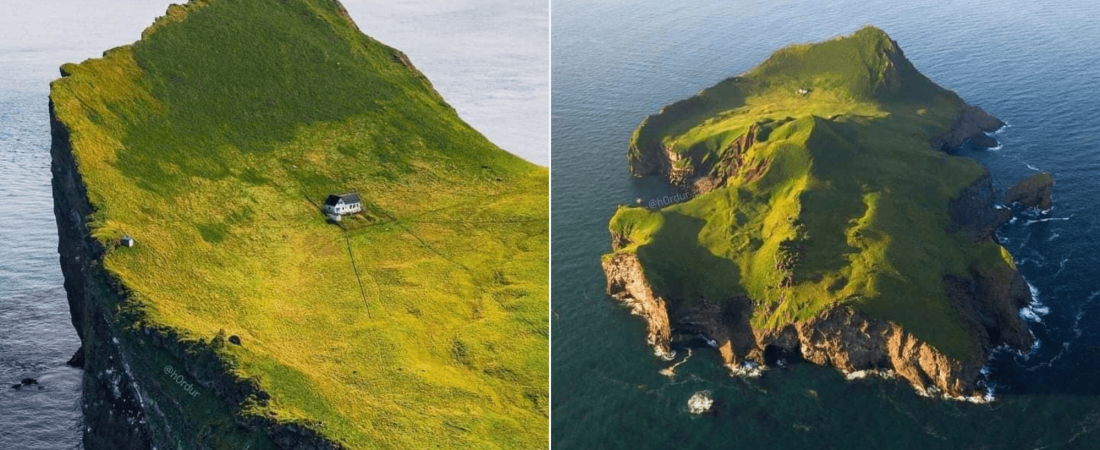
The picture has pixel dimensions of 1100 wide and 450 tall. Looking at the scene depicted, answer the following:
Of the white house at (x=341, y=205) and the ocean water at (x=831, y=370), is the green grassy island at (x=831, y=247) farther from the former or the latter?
the white house at (x=341, y=205)

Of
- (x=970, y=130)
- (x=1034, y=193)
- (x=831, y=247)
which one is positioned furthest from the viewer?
(x=970, y=130)

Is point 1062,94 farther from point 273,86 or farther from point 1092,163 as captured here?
point 273,86

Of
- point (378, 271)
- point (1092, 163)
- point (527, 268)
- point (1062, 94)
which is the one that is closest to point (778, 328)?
point (527, 268)

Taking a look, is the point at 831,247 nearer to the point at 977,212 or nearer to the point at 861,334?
the point at 861,334

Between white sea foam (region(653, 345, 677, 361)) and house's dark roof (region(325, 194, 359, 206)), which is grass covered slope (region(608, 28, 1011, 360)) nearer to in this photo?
white sea foam (region(653, 345, 677, 361))

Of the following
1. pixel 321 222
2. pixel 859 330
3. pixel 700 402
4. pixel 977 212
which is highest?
pixel 321 222

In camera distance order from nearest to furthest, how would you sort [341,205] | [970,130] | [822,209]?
[341,205], [822,209], [970,130]

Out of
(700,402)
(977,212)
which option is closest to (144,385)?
(700,402)

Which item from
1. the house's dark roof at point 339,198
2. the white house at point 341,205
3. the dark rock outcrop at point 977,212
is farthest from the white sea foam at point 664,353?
the dark rock outcrop at point 977,212

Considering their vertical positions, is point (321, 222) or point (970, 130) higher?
point (970, 130)
